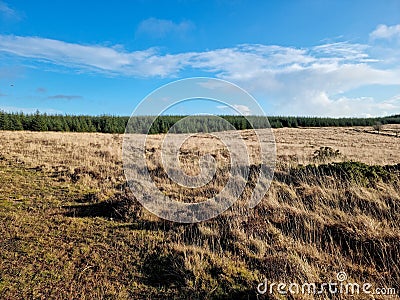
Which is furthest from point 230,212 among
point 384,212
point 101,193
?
point 101,193

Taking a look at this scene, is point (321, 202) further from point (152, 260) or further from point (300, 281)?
point (152, 260)

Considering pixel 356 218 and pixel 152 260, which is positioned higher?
pixel 356 218

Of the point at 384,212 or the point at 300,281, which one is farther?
the point at 384,212

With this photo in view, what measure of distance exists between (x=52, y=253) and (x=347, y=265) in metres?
4.62

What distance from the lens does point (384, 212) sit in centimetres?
552

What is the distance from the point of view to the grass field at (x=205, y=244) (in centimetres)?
371

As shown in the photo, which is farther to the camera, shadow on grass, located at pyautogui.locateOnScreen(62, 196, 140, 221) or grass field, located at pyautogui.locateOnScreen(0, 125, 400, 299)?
shadow on grass, located at pyautogui.locateOnScreen(62, 196, 140, 221)

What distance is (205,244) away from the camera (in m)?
4.73

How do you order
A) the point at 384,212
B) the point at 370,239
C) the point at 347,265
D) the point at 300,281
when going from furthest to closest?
the point at 384,212
the point at 370,239
the point at 347,265
the point at 300,281

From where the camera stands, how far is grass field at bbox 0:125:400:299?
3.71 meters

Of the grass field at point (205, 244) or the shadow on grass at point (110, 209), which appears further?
the shadow on grass at point (110, 209)

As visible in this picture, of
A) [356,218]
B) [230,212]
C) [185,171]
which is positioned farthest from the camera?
[185,171]

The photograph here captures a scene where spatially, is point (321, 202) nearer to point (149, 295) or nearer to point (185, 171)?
point (149, 295)

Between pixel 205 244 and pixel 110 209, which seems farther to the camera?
pixel 110 209
